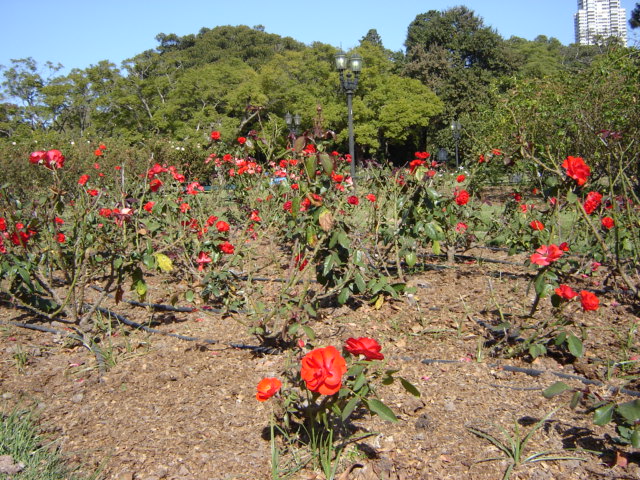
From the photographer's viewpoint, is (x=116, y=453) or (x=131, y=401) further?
(x=131, y=401)

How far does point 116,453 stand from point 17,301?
242cm

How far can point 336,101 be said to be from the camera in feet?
99.2

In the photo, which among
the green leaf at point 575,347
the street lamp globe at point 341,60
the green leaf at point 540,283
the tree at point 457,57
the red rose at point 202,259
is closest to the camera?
the green leaf at point 575,347

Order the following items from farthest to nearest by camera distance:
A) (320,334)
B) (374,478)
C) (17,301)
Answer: (17,301) < (320,334) < (374,478)

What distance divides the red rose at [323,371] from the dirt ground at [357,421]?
54cm

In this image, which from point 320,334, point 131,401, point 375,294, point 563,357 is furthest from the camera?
point 375,294

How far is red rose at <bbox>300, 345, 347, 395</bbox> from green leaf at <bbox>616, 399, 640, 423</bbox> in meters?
0.83

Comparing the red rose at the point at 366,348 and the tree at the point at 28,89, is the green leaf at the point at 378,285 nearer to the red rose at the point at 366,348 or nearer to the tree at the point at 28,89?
the red rose at the point at 366,348

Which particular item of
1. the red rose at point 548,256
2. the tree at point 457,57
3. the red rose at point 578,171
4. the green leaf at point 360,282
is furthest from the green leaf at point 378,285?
the tree at point 457,57

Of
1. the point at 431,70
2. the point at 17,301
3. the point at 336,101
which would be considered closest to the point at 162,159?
the point at 17,301

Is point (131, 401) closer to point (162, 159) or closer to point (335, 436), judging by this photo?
point (335, 436)

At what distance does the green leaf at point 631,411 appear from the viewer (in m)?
1.54

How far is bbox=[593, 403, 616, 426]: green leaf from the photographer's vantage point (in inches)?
65.3

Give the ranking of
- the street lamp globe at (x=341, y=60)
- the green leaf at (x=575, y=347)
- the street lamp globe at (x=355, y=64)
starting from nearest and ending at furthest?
the green leaf at (x=575, y=347)
the street lamp globe at (x=341, y=60)
the street lamp globe at (x=355, y=64)
